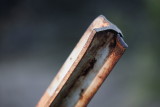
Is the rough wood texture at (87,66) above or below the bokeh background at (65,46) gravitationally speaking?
below

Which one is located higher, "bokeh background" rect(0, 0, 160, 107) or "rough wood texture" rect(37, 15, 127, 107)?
"bokeh background" rect(0, 0, 160, 107)

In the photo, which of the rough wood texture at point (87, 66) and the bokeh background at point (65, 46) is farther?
the bokeh background at point (65, 46)

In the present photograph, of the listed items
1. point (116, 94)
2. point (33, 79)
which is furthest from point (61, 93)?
point (33, 79)

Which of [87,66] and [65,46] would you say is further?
[65,46]

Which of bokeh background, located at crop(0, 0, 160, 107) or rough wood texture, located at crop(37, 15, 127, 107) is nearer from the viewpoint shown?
rough wood texture, located at crop(37, 15, 127, 107)

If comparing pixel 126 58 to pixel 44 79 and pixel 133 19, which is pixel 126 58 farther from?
pixel 44 79

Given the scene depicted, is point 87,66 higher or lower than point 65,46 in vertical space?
lower
